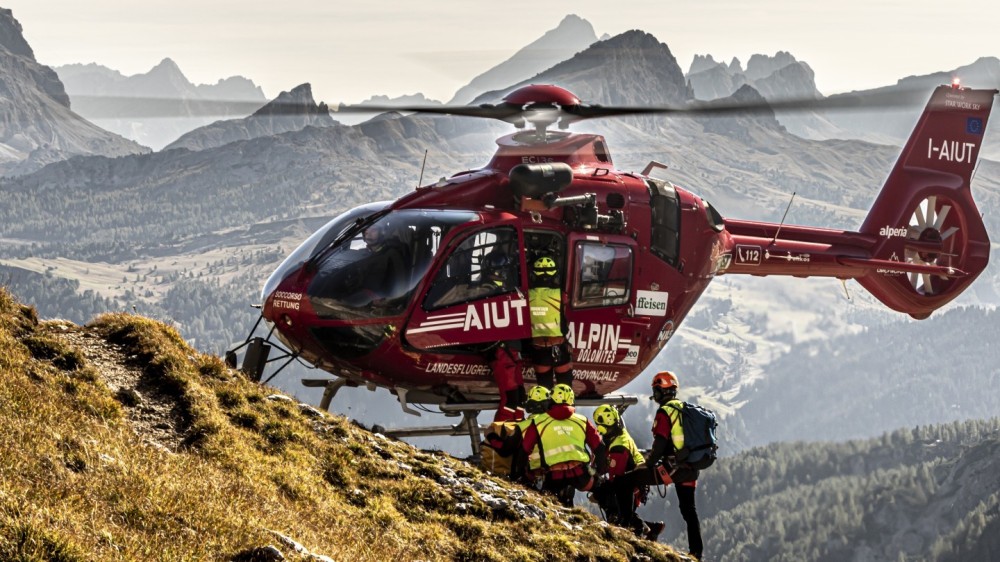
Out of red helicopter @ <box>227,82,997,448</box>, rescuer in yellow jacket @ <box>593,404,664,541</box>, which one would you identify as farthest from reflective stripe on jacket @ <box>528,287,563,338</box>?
rescuer in yellow jacket @ <box>593,404,664,541</box>

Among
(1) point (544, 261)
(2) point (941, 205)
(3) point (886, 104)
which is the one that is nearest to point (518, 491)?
(1) point (544, 261)

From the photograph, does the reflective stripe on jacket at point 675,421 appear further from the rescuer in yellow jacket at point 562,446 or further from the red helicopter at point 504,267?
the red helicopter at point 504,267

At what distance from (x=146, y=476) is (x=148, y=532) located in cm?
128

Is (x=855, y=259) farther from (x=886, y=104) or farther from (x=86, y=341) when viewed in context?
(x=86, y=341)

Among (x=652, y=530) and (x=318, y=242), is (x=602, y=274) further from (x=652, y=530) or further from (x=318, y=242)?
(x=652, y=530)

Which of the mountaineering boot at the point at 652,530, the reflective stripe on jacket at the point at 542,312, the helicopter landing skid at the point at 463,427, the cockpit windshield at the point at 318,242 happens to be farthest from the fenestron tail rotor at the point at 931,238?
the cockpit windshield at the point at 318,242

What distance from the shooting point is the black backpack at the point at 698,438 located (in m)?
16.7

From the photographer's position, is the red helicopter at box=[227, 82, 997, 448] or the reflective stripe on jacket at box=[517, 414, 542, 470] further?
the red helicopter at box=[227, 82, 997, 448]

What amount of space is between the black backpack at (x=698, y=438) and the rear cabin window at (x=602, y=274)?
377 cm

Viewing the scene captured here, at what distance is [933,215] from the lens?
95.1 feet

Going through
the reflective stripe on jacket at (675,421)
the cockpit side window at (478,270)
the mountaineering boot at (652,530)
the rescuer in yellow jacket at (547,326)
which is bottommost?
the mountaineering boot at (652,530)

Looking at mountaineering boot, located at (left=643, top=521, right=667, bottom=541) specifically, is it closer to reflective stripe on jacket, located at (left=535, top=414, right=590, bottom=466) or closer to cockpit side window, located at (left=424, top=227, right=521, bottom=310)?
reflective stripe on jacket, located at (left=535, top=414, right=590, bottom=466)

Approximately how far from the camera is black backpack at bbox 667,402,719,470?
54.8 ft

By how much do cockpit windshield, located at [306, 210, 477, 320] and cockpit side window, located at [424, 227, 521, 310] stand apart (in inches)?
13.3
